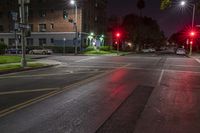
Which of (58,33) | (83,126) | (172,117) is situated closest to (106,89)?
(172,117)

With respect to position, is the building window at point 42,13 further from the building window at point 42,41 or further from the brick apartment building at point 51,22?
the building window at point 42,41

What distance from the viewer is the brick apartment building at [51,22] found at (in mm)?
69625

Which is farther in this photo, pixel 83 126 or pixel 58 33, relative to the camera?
pixel 58 33

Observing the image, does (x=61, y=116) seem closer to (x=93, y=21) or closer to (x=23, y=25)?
(x=23, y=25)

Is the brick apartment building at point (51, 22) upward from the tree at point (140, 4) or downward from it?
downward

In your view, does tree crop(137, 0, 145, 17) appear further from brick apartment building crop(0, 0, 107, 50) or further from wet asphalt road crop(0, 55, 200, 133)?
wet asphalt road crop(0, 55, 200, 133)

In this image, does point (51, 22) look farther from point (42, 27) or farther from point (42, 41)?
point (42, 41)

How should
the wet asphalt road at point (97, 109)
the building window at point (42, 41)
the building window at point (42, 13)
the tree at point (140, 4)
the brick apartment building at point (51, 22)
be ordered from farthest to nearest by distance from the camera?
the tree at point (140, 4), the building window at point (42, 13), the building window at point (42, 41), the brick apartment building at point (51, 22), the wet asphalt road at point (97, 109)

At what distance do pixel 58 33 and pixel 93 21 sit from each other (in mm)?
10713

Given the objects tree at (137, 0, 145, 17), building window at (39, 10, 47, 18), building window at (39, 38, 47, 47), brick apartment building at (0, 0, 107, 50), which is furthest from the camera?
tree at (137, 0, 145, 17)

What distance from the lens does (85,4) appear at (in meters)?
71.0

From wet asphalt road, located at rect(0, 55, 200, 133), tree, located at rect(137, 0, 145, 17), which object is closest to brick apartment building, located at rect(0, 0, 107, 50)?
tree, located at rect(137, 0, 145, 17)

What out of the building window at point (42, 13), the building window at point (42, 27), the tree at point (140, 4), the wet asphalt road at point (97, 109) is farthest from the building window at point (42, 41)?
the wet asphalt road at point (97, 109)

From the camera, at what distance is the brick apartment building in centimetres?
6962
